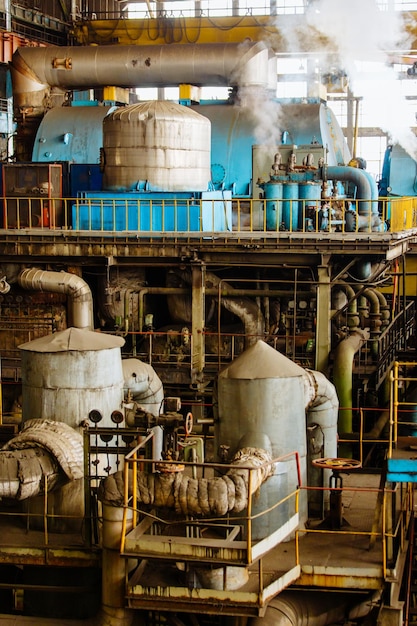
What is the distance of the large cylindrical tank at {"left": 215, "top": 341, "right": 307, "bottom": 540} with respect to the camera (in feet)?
47.2

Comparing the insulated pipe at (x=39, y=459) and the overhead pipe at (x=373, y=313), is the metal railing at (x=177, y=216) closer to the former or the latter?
the overhead pipe at (x=373, y=313)

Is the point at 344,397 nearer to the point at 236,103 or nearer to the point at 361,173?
the point at 361,173

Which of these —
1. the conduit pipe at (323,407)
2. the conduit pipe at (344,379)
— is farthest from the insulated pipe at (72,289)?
the conduit pipe at (323,407)

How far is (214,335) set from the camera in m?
24.6

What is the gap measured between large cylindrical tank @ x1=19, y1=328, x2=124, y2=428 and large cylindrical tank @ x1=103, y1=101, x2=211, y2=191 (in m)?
10.2

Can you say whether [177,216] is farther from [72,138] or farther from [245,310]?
[72,138]

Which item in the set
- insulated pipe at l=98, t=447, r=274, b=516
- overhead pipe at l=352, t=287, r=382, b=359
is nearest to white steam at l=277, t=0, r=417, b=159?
overhead pipe at l=352, t=287, r=382, b=359

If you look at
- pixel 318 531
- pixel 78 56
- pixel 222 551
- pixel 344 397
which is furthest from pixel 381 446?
pixel 78 56

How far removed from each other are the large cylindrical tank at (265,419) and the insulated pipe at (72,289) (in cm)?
960

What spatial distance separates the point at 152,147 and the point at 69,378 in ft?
35.6

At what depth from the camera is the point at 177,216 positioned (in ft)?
81.1

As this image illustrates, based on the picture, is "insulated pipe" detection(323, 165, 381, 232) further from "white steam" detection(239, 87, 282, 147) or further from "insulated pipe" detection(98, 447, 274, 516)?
"insulated pipe" detection(98, 447, 274, 516)

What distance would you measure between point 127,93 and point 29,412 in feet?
69.6

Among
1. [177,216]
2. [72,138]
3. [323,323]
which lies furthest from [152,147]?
[72,138]
